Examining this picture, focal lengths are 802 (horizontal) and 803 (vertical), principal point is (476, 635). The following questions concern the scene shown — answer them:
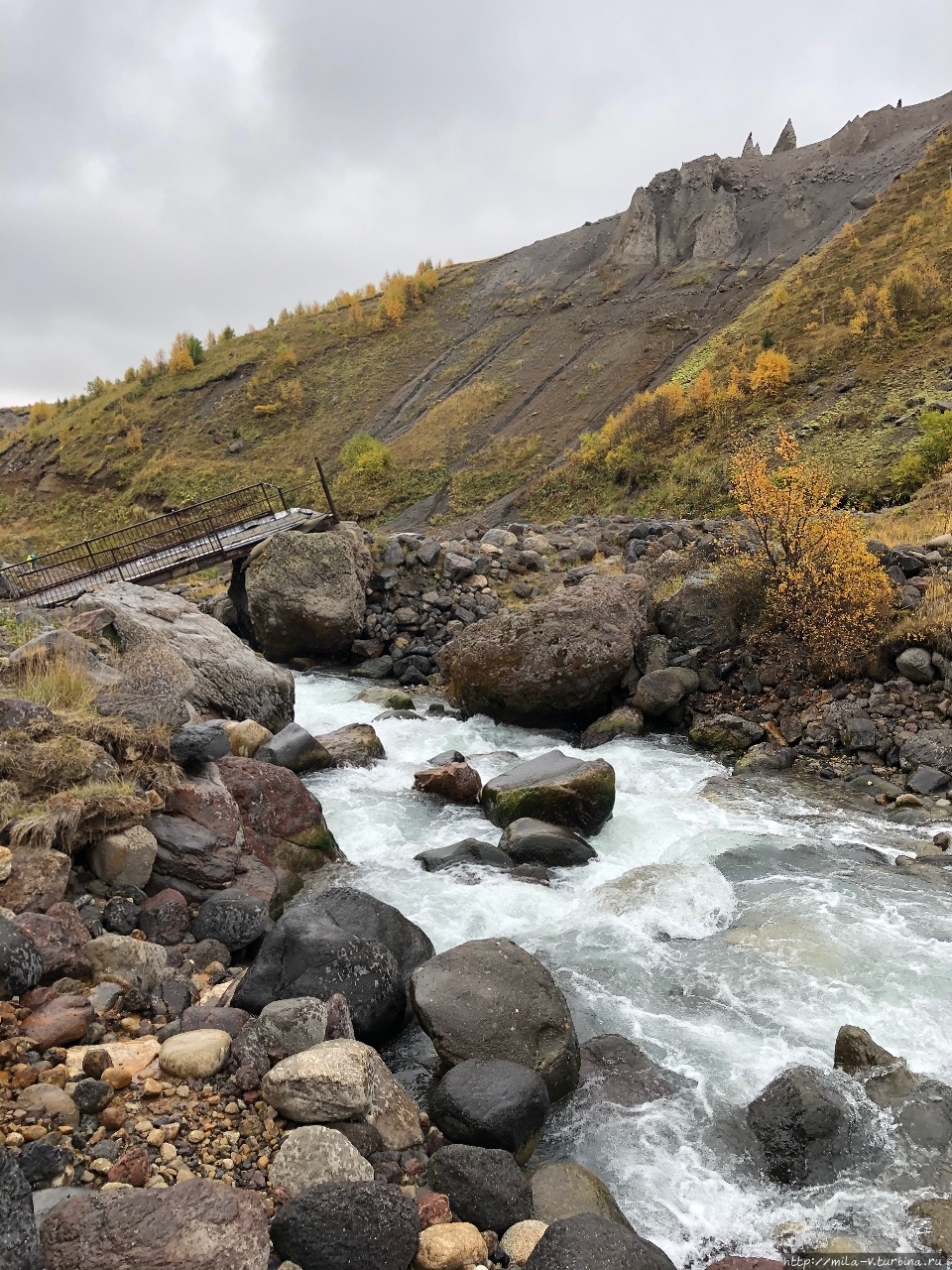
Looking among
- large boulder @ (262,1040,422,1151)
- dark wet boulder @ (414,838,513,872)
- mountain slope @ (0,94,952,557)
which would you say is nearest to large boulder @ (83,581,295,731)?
dark wet boulder @ (414,838,513,872)

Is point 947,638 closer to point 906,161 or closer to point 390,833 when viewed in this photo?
point 390,833

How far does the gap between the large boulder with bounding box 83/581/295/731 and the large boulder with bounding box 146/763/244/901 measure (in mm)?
3259

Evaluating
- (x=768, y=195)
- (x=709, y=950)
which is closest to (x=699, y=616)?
(x=709, y=950)

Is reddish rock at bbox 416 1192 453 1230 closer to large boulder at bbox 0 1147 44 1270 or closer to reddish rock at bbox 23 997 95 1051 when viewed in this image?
large boulder at bbox 0 1147 44 1270

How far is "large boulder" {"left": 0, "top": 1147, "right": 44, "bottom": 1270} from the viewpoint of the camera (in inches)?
126

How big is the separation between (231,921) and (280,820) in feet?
7.26

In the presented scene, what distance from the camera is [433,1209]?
4.45 meters

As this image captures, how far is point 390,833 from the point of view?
10.5 m

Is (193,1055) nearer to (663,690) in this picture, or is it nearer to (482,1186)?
(482,1186)

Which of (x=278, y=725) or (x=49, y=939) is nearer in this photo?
(x=49, y=939)

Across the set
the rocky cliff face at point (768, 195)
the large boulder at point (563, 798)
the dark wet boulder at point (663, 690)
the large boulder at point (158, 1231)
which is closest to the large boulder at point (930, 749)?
the dark wet boulder at point (663, 690)

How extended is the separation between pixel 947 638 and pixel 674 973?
8153 mm

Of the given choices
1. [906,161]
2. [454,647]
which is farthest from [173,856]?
[906,161]

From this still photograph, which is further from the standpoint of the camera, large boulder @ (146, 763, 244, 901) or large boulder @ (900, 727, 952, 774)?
large boulder @ (900, 727, 952, 774)
